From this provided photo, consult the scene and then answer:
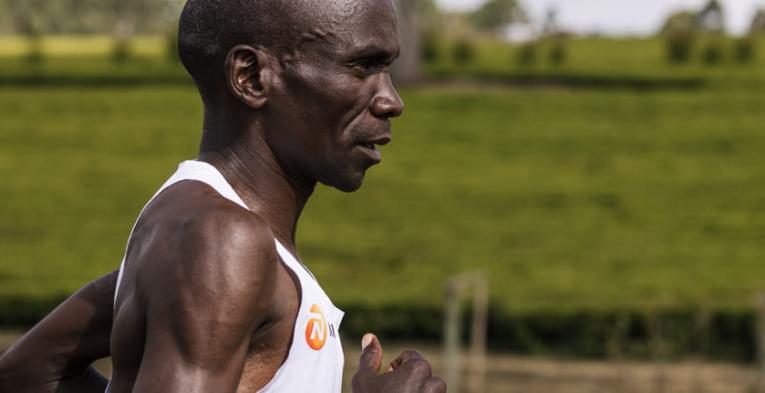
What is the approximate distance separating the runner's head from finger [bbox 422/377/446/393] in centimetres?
38

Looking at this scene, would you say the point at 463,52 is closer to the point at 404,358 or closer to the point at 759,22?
the point at 759,22

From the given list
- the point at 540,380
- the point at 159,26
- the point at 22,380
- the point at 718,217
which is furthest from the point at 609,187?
the point at 159,26

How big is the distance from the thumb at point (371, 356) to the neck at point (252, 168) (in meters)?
0.22

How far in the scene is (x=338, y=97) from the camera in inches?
98.7

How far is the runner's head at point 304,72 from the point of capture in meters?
2.46

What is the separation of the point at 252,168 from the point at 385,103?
26 centimetres

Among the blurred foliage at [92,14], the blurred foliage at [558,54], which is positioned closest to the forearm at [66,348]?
the blurred foliage at [558,54]

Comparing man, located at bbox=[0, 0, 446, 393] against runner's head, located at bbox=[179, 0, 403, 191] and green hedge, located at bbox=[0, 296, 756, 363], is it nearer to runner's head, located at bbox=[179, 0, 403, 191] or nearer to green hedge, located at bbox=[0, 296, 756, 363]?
runner's head, located at bbox=[179, 0, 403, 191]

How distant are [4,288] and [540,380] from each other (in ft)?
23.7

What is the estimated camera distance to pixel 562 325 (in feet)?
59.3

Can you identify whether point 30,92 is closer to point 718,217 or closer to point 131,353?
point 718,217

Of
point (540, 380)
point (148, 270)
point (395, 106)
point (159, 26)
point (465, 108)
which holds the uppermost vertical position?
point (159, 26)

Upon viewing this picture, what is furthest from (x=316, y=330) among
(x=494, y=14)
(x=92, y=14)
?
(x=494, y=14)

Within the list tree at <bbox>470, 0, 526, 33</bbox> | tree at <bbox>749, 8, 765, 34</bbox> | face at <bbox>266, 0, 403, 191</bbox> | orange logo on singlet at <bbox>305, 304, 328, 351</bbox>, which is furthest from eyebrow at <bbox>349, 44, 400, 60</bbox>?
tree at <bbox>470, 0, 526, 33</bbox>
